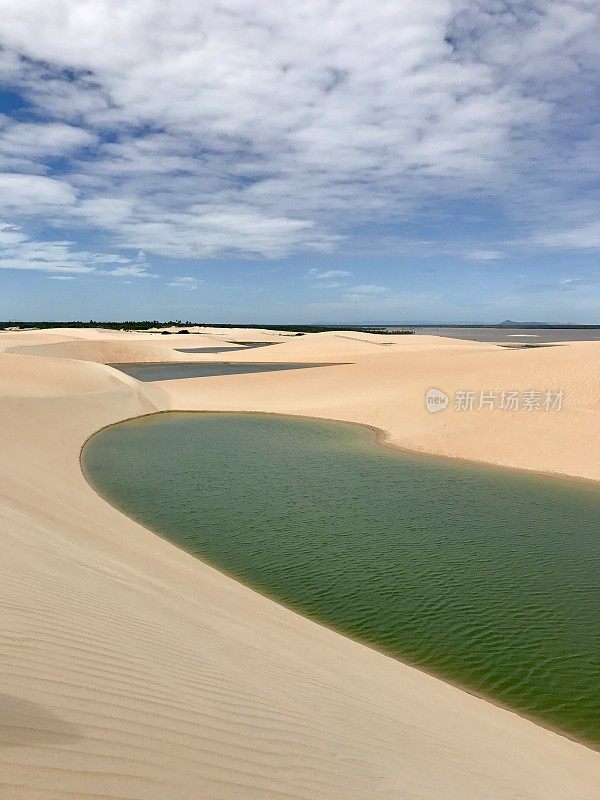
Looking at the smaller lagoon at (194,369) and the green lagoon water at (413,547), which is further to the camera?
the smaller lagoon at (194,369)

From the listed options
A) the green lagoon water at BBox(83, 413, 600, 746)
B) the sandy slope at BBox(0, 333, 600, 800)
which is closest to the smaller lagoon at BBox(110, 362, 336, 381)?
the green lagoon water at BBox(83, 413, 600, 746)

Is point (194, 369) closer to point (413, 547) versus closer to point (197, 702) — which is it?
point (413, 547)

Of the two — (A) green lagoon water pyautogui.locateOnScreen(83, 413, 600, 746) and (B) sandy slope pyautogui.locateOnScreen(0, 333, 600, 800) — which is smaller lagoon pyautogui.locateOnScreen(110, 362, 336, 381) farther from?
(B) sandy slope pyautogui.locateOnScreen(0, 333, 600, 800)

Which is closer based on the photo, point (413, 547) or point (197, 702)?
point (197, 702)

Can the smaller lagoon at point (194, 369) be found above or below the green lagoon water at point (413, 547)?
above

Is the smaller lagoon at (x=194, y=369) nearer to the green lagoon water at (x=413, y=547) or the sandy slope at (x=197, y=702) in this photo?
the green lagoon water at (x=413, y=547)

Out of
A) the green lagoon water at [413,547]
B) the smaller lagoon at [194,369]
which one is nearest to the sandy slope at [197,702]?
the green lagoon water at [413,547]

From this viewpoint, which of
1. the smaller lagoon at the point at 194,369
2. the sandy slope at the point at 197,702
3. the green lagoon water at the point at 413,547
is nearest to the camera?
the sandy slope at the point at 197,702

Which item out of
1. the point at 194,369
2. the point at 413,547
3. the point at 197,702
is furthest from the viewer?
the point at 194,369

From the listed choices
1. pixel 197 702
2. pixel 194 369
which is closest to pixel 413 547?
pixel 197 702
